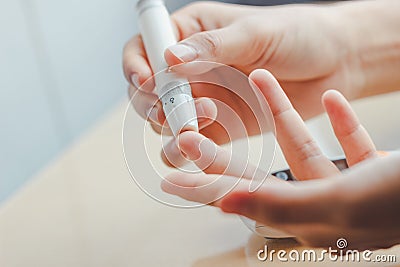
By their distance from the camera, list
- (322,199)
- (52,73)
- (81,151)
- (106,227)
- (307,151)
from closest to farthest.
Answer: (322,199), (307,151), (106,227), (81,151), (52,73)

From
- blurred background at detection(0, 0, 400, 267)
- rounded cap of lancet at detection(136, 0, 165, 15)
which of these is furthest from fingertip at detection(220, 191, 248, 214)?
rounded cap of lancet at detection(136, 0, 165, 15)

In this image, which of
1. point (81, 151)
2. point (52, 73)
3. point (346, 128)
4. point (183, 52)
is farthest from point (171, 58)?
point (52, 73)

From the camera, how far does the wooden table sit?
39cm

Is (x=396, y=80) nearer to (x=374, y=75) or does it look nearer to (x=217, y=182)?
(x=374, y=75)

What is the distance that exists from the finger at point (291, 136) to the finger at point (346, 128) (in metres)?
0.04

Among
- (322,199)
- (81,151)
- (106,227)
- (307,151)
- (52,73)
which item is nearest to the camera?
(322,199)

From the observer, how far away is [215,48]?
0.43 m

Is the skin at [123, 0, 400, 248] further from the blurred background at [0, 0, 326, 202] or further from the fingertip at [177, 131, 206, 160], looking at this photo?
the blurred background at [0, 0, 326, 202]

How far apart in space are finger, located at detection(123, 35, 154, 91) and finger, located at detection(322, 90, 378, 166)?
0.13m

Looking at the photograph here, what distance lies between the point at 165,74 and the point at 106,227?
119 mm

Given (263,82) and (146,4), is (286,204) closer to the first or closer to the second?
(263,82)

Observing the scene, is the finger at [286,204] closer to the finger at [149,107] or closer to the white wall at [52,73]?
the finger at [149,107]

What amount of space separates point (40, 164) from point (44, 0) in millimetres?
184

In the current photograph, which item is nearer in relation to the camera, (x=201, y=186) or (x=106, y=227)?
(x=201, y=186)
